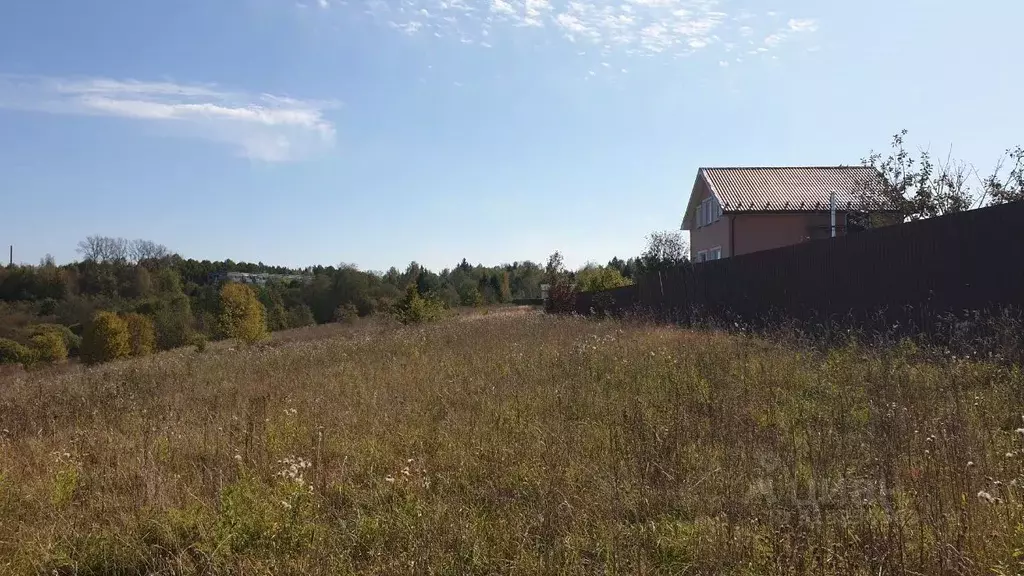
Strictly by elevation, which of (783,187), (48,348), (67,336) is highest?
(783,187)

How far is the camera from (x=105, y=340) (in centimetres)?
3941

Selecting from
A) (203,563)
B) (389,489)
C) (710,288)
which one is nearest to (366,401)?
(389,489)

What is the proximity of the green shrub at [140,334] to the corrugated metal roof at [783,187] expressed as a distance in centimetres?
3863

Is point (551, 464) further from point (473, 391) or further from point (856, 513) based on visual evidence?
point (473, 391)

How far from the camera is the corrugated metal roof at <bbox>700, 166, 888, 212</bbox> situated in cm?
2508

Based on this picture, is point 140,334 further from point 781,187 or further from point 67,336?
point 781,187

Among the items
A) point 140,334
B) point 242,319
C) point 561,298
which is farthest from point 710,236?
point 140,334

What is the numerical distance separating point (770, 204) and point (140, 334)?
42.1 m

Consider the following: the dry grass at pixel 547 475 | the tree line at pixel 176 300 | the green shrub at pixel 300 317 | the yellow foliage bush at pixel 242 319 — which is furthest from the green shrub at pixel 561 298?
the green shrub at pixel 300 317

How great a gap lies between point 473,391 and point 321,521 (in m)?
2.64

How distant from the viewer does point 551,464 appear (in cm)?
361

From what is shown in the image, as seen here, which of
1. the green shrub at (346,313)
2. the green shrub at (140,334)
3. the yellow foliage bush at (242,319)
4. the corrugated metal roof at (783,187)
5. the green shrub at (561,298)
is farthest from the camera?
the green shrub at (346,313)

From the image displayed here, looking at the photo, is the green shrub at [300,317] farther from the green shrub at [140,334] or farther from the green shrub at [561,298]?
the green shrub at [561,298]

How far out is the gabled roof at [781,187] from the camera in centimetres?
2503
